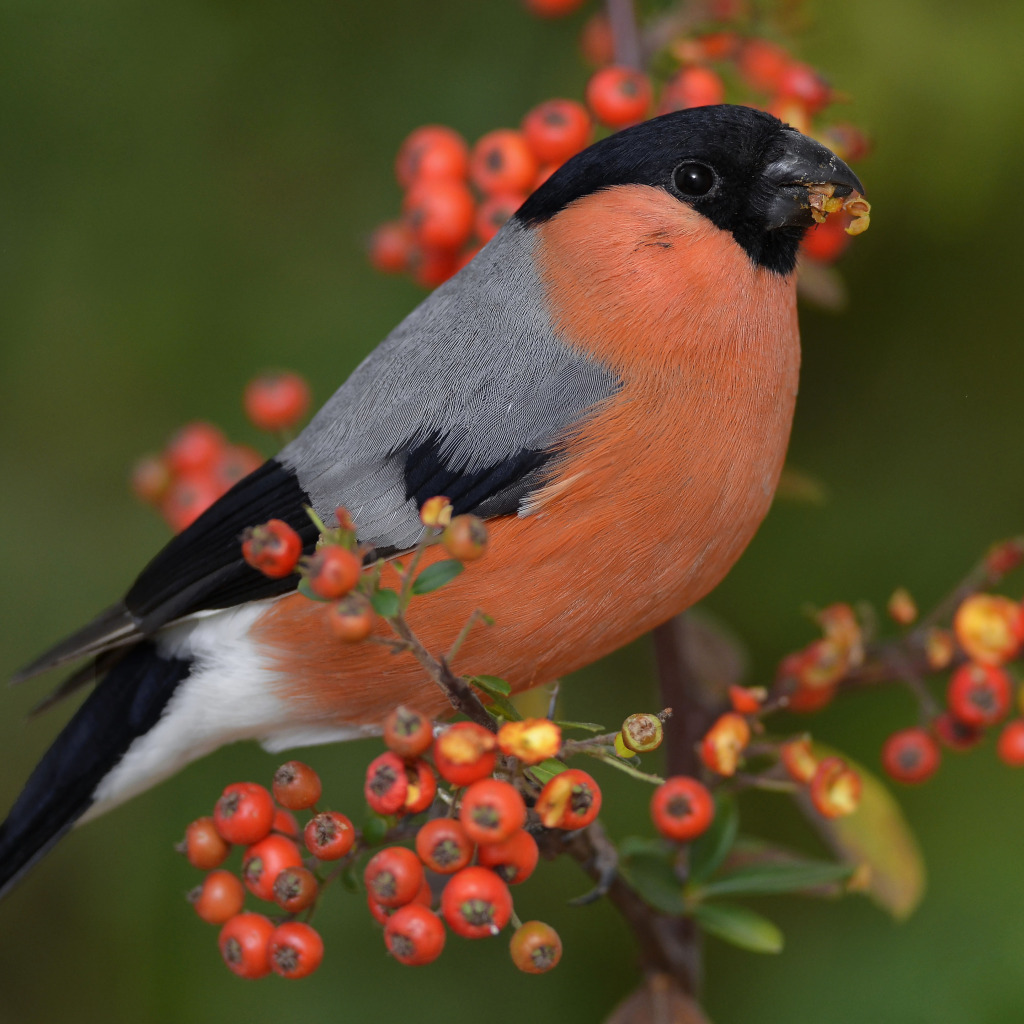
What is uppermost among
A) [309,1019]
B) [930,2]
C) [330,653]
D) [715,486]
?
[930,2]

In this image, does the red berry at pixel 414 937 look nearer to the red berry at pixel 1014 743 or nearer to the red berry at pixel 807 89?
the red berry at pixel 1014 743

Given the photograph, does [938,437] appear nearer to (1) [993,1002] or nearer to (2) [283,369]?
(1) [993,1002]

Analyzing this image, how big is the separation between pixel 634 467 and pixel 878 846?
84cm

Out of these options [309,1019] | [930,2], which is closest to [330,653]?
[309,1019]

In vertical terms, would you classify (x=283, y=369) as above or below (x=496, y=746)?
above

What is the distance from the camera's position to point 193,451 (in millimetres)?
2436

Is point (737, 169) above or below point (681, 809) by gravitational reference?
above

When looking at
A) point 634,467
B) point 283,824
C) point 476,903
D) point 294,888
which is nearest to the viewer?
point 476,903

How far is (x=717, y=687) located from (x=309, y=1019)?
3.88ft

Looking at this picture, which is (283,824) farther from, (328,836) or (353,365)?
(353,365)

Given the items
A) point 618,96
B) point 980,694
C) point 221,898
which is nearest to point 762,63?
point 618,96

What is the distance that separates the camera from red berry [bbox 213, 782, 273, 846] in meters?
1.68

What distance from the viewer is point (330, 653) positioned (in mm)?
2010

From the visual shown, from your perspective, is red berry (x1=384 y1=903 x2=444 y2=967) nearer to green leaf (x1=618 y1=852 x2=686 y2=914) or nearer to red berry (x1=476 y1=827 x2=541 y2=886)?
red berry (x1=476 y1=827 x2=541 y2=886)
